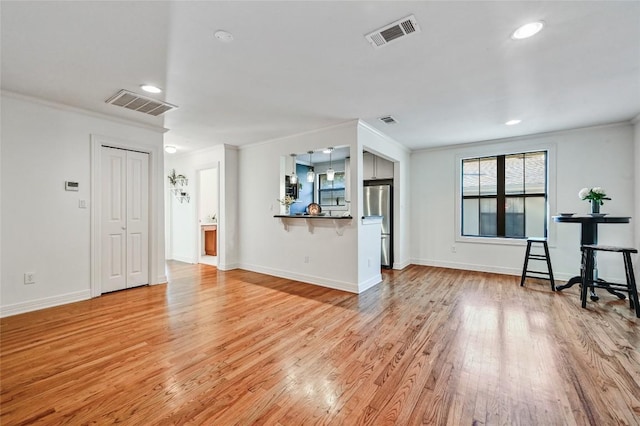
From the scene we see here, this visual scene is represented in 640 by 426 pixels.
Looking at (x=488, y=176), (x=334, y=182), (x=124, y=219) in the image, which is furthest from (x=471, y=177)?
(x=124, y=219)

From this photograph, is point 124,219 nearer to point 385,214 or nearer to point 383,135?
point 383,135

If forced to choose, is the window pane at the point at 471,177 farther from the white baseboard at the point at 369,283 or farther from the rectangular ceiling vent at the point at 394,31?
the rectangular ceiling vent at the point at 394,31

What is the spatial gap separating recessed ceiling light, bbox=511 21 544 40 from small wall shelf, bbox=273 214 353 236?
2.67m

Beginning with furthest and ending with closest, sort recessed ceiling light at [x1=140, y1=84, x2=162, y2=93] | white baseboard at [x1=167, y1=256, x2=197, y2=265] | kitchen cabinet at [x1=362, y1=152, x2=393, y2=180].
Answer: white baseboard at [x1=167, y1=256, x2=197, y2=265]
kitchen cabinet at [x1=362, y1=152, x2=393, y2=180]
recessed ceiling light at [x1=140, y1=84, x2=162, y2=93]

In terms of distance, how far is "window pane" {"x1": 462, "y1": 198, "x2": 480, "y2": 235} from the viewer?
557cm

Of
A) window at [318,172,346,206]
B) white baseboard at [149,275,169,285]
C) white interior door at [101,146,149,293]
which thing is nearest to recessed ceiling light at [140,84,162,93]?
white interior door at [101,146,149,293]

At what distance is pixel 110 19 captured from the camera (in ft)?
6.34

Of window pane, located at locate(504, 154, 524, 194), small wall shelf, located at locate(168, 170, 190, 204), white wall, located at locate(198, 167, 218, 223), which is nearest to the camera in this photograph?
window pane, located at locate(504, 154, 524, 194)

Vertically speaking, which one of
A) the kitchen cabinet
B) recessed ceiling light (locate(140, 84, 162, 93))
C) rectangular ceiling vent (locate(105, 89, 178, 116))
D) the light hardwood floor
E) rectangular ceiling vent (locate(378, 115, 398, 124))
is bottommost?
the light hardwood floor

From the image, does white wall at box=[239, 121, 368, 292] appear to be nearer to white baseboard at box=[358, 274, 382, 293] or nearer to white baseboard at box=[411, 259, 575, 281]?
white baseboard at box=[358, 274, 382, 293]

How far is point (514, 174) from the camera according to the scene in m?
5.21

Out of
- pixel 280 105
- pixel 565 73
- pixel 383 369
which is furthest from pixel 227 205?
pixel 565 73

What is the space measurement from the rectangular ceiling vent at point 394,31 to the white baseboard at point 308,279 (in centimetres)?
308

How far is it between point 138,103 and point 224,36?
2024 mm
